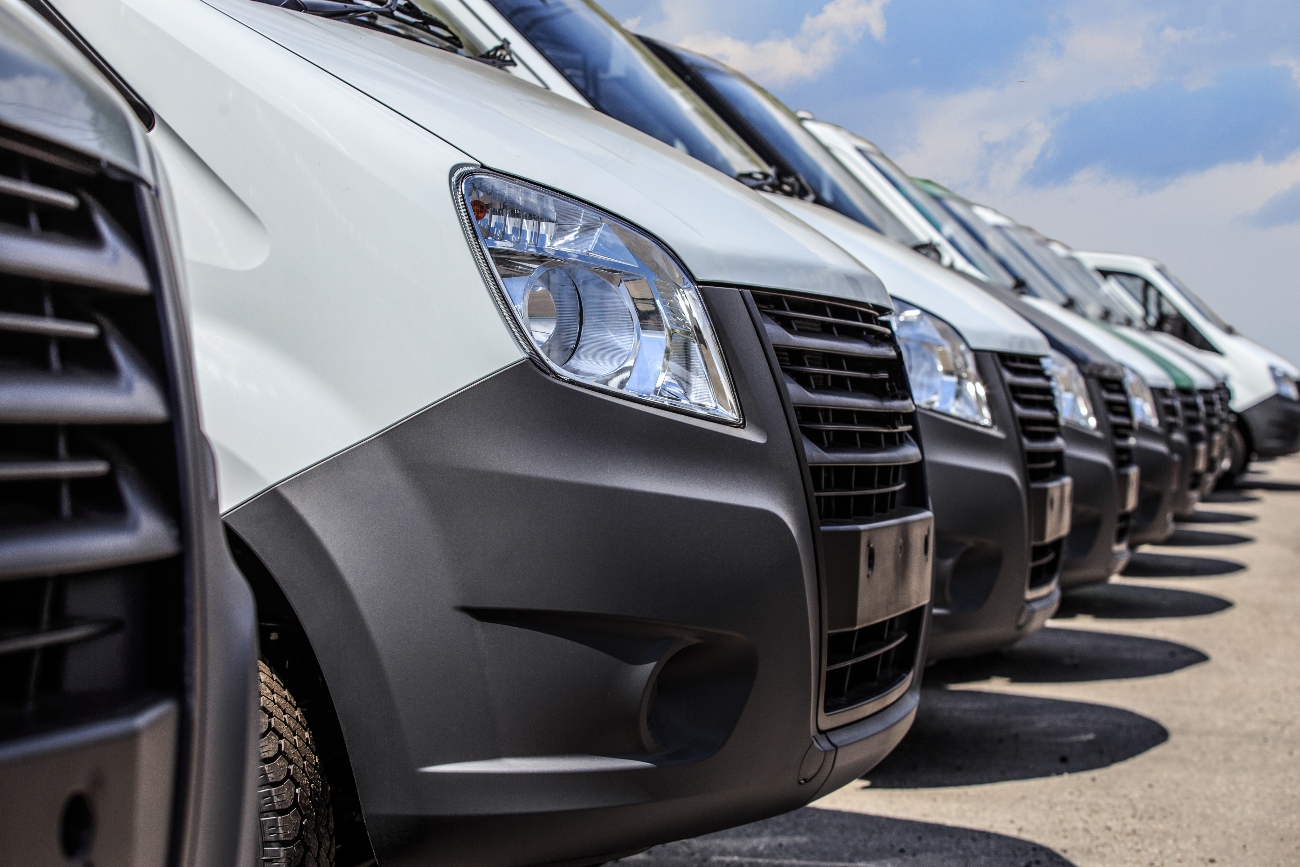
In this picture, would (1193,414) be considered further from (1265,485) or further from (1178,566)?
(1265,485)

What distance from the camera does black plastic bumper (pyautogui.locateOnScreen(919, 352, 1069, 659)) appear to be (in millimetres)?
3250

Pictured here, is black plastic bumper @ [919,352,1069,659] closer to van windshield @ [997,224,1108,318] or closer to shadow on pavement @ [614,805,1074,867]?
shadow on pavement @ [614,805,1074,867]

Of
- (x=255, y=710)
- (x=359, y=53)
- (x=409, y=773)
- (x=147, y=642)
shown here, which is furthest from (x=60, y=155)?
(x=359, y=53)

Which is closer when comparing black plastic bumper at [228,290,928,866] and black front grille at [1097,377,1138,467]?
black plastic bumper at [228,290,928,866]

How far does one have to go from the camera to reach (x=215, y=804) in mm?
988

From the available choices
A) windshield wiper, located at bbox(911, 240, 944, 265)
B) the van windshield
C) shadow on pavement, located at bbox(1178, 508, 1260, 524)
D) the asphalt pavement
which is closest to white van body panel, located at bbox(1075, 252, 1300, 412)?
shadow on pavement, located at bbox(1178, 508, 1260, 524)

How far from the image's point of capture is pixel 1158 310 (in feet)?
42.1

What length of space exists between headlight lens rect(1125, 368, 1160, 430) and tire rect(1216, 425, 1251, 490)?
265 inches

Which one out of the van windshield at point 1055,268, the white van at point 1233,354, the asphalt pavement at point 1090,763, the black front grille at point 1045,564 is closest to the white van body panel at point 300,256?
the asphalt pavement at point 1090,763

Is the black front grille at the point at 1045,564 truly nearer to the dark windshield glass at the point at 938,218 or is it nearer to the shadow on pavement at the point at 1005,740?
the shadow on pavement at the point at 1005,740

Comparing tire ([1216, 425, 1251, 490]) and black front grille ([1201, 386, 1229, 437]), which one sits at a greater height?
black front grille ([1201, 386, 1229, 437])

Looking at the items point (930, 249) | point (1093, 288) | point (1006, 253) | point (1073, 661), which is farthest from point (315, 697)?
point (1093, 288)

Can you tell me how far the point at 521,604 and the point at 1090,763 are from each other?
8.64 feet

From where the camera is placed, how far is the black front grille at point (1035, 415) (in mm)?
3730
